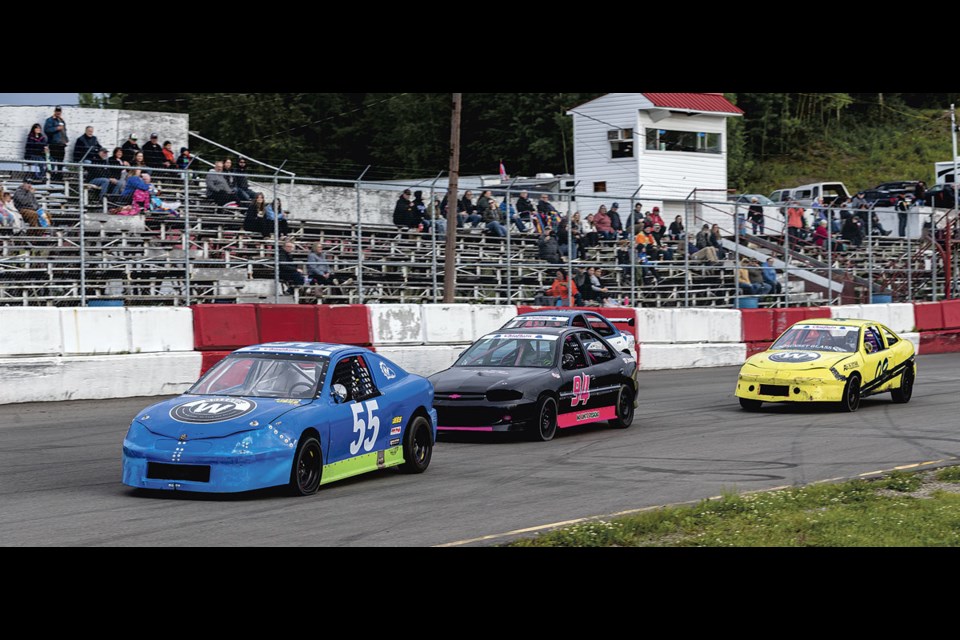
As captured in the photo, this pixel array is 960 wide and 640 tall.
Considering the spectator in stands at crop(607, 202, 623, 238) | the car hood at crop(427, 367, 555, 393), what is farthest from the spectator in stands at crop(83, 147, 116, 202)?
the spectator in stands at crop(607, 202, 623, 238)

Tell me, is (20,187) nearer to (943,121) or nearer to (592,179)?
(592,179)

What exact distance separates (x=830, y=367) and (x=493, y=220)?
32.2 ft

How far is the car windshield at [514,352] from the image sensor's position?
50.6 feet

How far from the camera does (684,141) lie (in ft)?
155

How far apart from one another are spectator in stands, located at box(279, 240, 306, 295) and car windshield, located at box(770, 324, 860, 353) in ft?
27.1

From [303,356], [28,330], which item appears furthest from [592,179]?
[303,356]

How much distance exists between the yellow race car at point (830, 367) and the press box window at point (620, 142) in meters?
27.6

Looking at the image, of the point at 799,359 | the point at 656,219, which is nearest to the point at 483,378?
the point at 799,359

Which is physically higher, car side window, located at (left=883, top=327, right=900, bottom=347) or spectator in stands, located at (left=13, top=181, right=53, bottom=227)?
spectator in stands, located at (left=13, top=181, right=53, bottom=227)

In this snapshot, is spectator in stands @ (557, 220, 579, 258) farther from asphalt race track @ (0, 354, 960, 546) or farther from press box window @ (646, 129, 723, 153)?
press box window @ (646, 129, 723, 153)

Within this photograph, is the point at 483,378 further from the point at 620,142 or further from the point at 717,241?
the point at 620,142

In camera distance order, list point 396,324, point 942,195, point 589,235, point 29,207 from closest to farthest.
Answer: point 29,207 → point 396,324 → point 589,235 → point 942,195

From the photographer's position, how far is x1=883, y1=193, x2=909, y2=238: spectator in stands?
39.5 metres

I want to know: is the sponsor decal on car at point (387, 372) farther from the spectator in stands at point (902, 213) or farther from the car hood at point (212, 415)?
the spectator in stands at point (902, 213)
